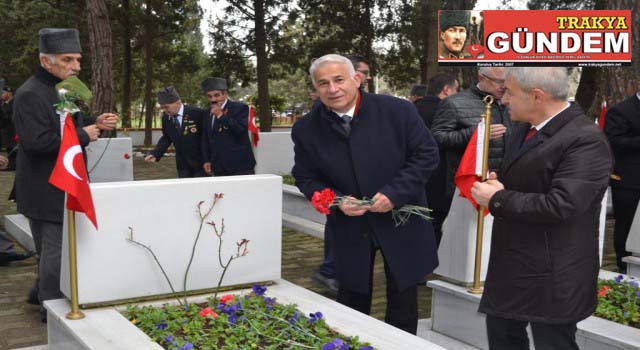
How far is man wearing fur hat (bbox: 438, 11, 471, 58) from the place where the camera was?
22.0ft

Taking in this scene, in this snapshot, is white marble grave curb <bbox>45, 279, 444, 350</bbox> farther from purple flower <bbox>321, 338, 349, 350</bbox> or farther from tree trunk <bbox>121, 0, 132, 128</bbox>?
tree trunk <bbox>121, 0, 132, 128</bbox>

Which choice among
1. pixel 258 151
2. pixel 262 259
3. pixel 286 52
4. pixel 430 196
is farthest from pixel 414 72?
pixel 262 259

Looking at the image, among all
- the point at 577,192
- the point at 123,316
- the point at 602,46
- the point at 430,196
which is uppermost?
the point at 602,46

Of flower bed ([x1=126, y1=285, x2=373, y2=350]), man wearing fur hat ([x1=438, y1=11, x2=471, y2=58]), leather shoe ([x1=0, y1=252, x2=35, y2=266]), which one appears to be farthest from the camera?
leather shoe ([x1=0, y1=252, x2=35, y2=266])

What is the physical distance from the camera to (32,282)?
22.4ft

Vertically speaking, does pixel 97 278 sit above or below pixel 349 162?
below

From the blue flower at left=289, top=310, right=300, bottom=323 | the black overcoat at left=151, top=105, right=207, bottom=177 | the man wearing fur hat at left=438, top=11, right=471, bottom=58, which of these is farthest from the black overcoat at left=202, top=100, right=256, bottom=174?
the blue flower at left=289, top=310, right=300, bottom=323

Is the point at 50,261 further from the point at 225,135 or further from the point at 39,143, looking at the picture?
the point at 225,135

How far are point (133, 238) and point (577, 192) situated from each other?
275 centimetres

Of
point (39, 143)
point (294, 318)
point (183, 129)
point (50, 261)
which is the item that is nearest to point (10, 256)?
point (183, 129)

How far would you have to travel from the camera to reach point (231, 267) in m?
5.03

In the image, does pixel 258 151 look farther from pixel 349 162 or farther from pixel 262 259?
pixel 349 162

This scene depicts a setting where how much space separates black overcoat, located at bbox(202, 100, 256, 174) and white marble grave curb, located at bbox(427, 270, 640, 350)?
365 centimetres

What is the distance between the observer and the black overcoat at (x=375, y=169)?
414cm
